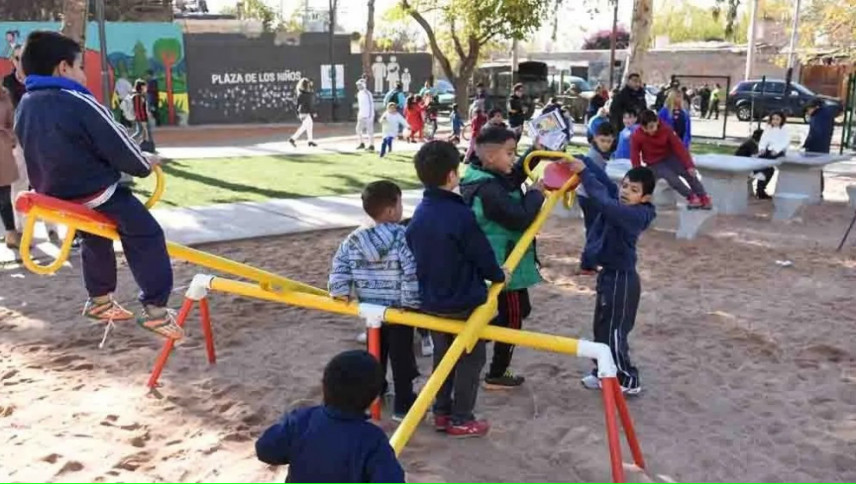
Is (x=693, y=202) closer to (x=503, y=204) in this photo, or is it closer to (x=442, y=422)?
(x=503, y=204)

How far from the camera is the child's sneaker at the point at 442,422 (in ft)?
12.5

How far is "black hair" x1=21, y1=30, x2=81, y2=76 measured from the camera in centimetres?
336

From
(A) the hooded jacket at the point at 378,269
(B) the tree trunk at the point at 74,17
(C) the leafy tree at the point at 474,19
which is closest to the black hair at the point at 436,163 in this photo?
(A) the hooded jacket at the point at 378,269

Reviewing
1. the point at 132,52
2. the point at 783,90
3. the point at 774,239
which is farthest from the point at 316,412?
the point at 783,90

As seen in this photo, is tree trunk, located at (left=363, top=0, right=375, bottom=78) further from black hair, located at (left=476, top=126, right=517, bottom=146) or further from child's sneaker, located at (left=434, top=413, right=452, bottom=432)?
child's sneaker, located at (left=434, top=413, right=452, bottom=432)

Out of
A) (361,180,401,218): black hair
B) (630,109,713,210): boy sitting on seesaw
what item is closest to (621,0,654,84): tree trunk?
(630,109,713,210): boy sitting on seesaw

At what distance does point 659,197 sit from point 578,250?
9.66ft

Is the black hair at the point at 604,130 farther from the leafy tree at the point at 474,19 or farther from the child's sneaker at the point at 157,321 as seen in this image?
the leafy tree at the point at 474,19

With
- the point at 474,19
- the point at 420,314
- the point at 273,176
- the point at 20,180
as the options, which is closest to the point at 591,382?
the point at 420,314

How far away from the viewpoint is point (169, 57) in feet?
79.5

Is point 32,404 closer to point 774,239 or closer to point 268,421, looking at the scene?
point 268,421

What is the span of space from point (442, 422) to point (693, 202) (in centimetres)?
543

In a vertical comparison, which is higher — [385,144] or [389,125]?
[389,125]

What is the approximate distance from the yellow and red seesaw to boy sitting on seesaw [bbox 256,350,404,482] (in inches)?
17.1
